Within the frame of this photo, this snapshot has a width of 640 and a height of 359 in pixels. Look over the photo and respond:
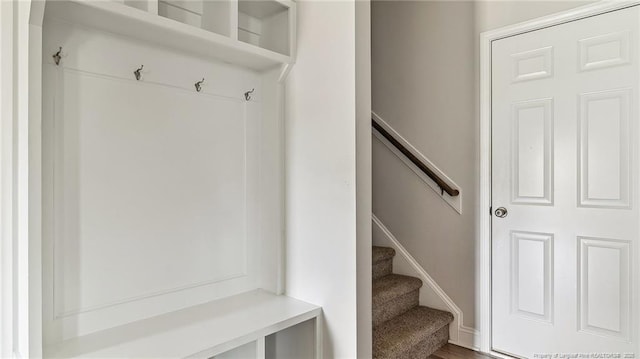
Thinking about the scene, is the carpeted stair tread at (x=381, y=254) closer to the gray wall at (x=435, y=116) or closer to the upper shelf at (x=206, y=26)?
the gray wall at (x=435, y=116)

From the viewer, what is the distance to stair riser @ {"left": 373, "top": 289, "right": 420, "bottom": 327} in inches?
90.3

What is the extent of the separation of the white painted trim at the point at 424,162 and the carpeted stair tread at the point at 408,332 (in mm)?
724

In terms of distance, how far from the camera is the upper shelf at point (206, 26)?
4.22 ft

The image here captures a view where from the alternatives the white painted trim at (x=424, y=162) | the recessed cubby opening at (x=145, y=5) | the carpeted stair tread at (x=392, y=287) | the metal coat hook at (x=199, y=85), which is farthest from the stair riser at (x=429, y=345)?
the recessed cubby opening at (x=145, y=5)

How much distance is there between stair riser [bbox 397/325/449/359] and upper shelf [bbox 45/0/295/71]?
1.76 m

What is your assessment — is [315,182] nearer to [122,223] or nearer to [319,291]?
[319,291]

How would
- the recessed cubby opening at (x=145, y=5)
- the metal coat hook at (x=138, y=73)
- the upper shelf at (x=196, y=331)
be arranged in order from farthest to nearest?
the metal coat hook at (x=138, y=73), the recessed cubby opening at (x=145, y=5), the upper shelf at (x=196, y=331)

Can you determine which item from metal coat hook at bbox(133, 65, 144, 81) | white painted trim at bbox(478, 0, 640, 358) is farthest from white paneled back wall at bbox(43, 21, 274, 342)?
white painted trim at bbox(478, 0, 640, 358)

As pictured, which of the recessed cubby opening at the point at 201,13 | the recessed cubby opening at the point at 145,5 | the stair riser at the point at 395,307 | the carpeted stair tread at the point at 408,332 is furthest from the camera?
the stair riser at the point at 395,307

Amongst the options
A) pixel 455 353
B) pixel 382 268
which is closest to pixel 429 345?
pixel 455 353

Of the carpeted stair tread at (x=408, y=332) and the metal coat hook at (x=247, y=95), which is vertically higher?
the metal coat hook at (x=247, y=95)

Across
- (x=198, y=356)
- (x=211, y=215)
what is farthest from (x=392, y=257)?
(x=198, y=356)

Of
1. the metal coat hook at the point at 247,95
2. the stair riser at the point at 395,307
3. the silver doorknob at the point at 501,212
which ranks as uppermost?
the metal coat hook at the point at 247,95

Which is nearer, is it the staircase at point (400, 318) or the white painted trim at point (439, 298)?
the staircase at point (400, 318)
